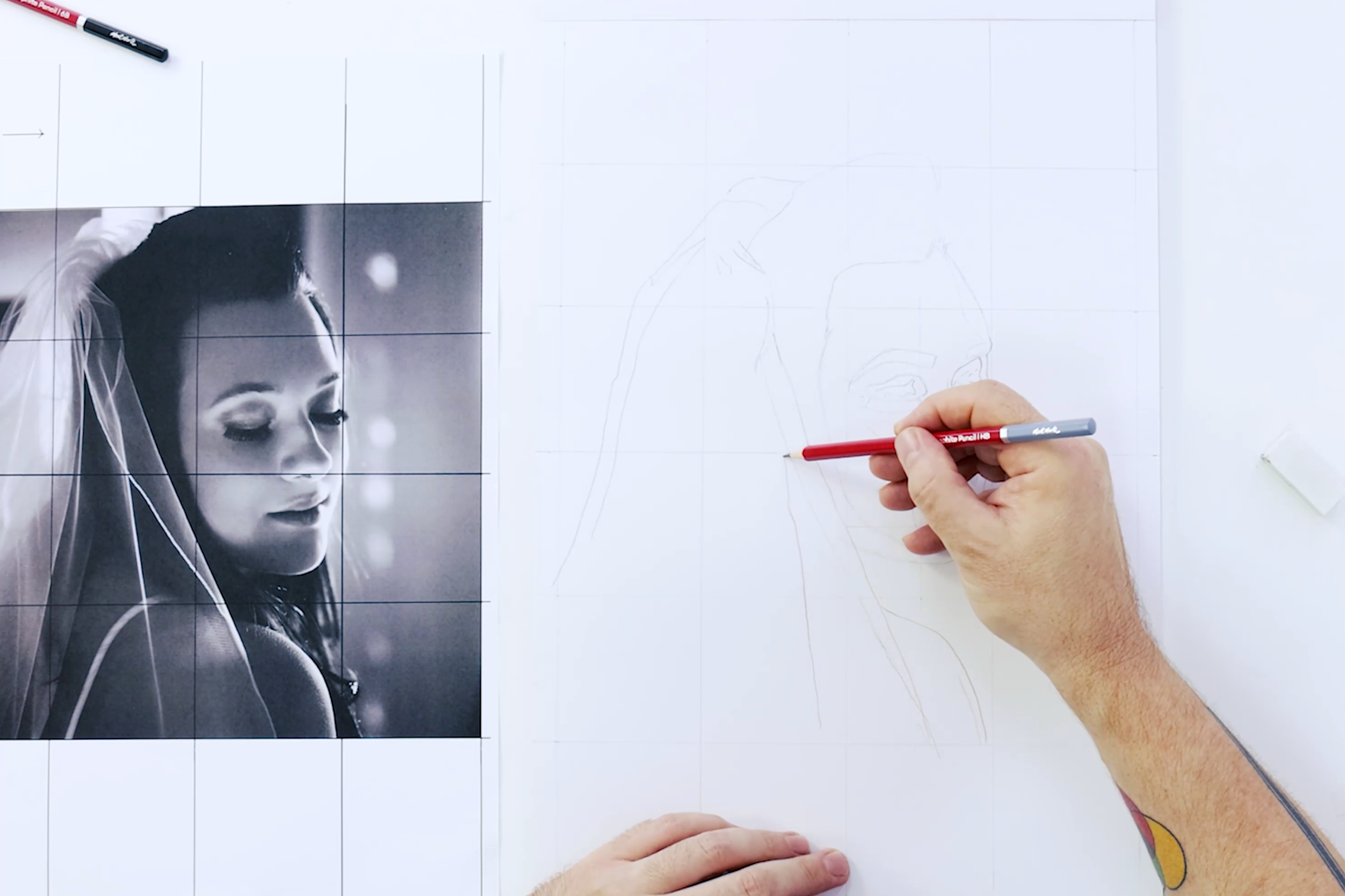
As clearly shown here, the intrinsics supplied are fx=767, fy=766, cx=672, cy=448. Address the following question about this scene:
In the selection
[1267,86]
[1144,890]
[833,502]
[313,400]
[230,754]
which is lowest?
[1144,890]

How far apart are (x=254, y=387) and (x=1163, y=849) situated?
1.03 m

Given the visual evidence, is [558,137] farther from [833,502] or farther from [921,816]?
[921,816]

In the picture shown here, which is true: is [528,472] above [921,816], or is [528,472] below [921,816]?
above

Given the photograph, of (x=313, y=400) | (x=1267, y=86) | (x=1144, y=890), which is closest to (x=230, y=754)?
(x=313, y=400)

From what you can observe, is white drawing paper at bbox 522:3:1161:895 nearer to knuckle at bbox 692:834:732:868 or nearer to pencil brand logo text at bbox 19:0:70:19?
knuckle at bbox 692:834:732:868

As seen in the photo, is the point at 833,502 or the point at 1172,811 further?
the point at 833,502

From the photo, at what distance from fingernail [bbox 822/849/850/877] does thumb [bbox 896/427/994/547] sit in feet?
1.12

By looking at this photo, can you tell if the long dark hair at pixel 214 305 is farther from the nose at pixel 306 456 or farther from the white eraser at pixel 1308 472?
the white eraser at pixel 1308 472

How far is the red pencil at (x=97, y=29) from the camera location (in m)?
0.86

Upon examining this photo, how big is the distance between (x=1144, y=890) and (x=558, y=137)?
1.01m

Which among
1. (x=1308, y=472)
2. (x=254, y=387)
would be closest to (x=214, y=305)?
(x=254, y=387)

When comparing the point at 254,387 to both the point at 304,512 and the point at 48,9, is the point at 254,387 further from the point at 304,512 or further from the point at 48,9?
the point at 48,9

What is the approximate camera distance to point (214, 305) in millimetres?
867

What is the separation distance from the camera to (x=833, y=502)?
0.82 metres
